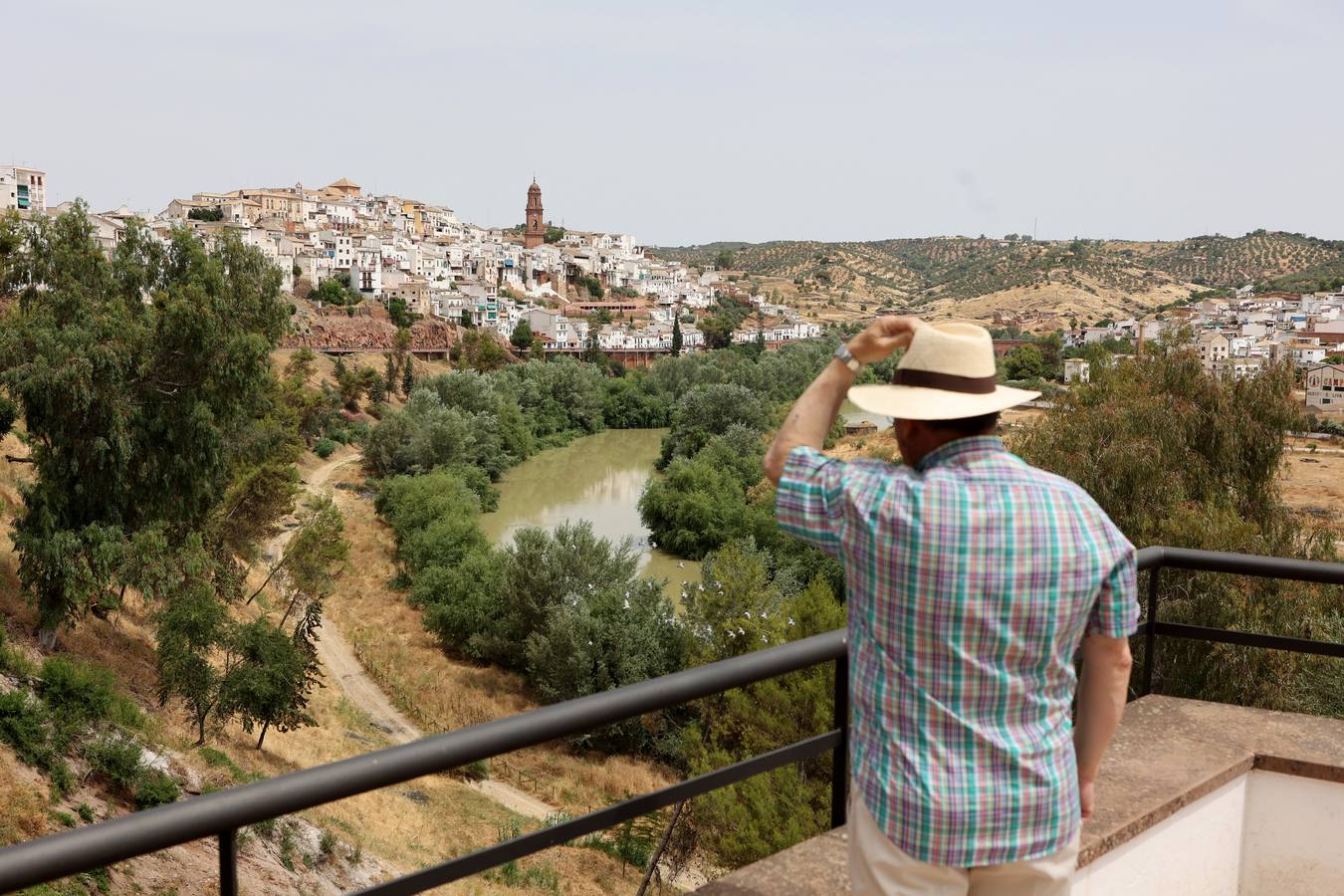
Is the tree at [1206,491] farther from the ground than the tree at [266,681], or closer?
farther from the ground

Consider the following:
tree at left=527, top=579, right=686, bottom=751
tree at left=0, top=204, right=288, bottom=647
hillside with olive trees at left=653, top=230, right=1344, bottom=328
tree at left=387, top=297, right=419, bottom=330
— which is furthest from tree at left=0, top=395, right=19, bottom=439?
hillside with olive trees at left=653, top=230, right=1344, bottom=328

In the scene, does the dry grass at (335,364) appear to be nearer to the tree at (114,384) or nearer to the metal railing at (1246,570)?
the tree at (114,384)

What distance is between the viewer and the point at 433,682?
19922 mm

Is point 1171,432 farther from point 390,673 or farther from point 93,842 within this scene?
point 93,842

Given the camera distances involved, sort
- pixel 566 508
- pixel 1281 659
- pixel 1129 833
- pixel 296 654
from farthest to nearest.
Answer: pixel 566 508 → pixel 296 654 → pixel 1281 659 → pixel 1129 833

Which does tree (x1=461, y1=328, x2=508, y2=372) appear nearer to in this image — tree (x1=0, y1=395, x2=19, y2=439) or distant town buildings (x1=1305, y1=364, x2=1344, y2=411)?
tree (x1=0, y1=395, x2=19, y2=439)

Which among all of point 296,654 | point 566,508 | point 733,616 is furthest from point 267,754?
point 566,508

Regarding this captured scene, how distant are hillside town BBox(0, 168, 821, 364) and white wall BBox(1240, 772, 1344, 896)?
48.4 m

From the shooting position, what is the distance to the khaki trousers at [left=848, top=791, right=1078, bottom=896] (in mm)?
1465

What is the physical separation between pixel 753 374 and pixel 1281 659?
38929 millimetres

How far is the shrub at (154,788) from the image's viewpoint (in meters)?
11.6

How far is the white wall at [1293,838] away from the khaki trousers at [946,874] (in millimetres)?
1552

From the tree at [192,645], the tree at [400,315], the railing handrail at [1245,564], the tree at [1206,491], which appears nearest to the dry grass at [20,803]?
the tree at [192,645]

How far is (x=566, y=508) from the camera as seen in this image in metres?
36.3
